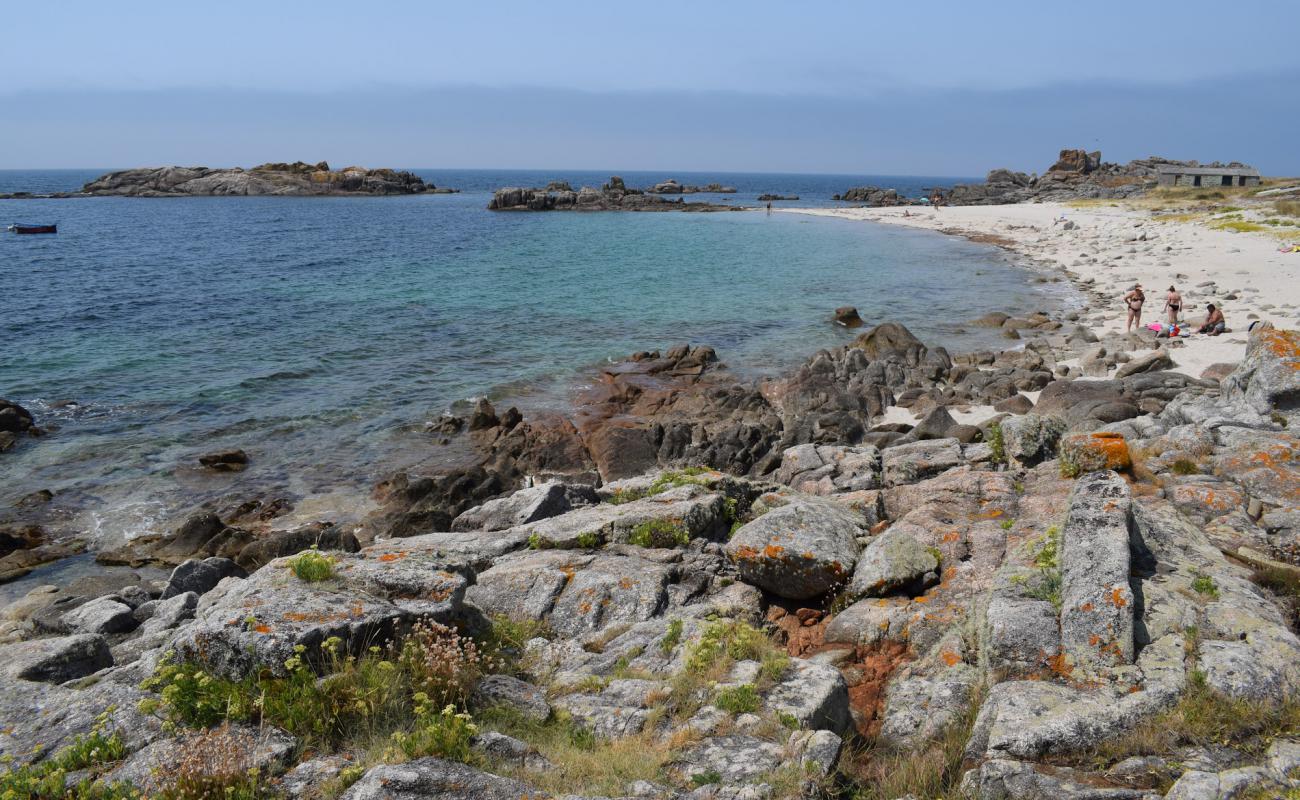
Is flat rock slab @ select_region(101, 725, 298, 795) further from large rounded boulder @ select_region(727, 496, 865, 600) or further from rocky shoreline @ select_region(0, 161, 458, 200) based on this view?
rocky shoreline @ select_region(0, 161, 458, 200)

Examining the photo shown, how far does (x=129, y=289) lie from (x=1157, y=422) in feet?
177

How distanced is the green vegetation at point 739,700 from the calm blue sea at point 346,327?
14599 mm

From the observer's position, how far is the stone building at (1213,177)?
94062mm

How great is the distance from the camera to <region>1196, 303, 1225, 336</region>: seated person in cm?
2836

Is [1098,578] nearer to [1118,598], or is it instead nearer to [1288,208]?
[1118,598]

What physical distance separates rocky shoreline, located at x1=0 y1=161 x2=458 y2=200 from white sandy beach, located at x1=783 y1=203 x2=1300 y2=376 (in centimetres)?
12906

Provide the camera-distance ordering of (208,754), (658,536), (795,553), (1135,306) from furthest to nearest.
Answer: (1135,306)
(658,536)
(795,553)
(208,754)

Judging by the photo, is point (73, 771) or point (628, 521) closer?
point (73, 771)

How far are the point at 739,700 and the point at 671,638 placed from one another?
5.09ft

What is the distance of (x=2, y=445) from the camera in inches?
853

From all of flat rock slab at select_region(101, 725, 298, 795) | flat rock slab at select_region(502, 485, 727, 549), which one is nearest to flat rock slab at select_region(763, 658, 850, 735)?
flat rock slab at select_region(101, 725, 298, 795)

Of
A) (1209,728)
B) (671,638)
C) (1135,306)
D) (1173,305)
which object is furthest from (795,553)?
(1135,306)

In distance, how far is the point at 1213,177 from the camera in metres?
95.8

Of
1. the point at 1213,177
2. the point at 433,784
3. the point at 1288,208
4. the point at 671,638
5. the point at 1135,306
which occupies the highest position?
the point at 1213,177
